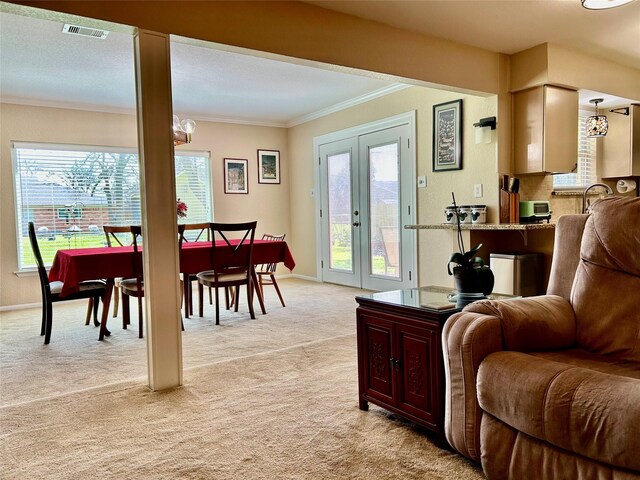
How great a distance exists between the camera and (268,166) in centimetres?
719

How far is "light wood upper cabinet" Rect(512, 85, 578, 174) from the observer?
394cm

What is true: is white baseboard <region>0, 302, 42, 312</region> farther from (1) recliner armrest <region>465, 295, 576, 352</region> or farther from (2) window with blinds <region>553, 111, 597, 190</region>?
(2) window with blinds <region>553, 111, 597, 190</region>

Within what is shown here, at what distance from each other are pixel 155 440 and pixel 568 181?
4.59 metres

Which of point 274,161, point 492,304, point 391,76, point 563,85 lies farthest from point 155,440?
point 274,161

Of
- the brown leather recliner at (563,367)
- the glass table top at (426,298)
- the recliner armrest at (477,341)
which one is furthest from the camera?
the glass table top at (426,298)

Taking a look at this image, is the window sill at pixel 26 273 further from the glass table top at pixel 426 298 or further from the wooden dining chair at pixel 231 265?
the glass table top at pixel 426 298

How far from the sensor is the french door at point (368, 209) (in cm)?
527

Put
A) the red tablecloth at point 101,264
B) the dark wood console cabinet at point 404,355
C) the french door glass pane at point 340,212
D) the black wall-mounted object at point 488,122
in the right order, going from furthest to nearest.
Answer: the french door glass pane at point 340,212, the black wall-mounted object at point 488,122, the red tablecloth at point 101,264, the dark wood console cabinet at point 404,355

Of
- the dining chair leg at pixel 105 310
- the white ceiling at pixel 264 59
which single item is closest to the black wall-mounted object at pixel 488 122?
the white ceiling at pixel 264 59

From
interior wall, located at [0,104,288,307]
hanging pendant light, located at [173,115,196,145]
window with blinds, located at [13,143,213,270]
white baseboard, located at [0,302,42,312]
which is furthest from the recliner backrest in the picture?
white baseboard, located at [0,302,42,312]

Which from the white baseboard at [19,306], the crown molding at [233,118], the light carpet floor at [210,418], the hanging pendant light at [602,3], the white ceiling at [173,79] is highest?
the white ceiling at [173,79]

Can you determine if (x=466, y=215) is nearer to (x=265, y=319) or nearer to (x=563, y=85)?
(x=563, y=85)

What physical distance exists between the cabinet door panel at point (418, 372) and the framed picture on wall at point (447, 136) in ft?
9.38

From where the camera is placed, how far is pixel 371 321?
7.50ft
